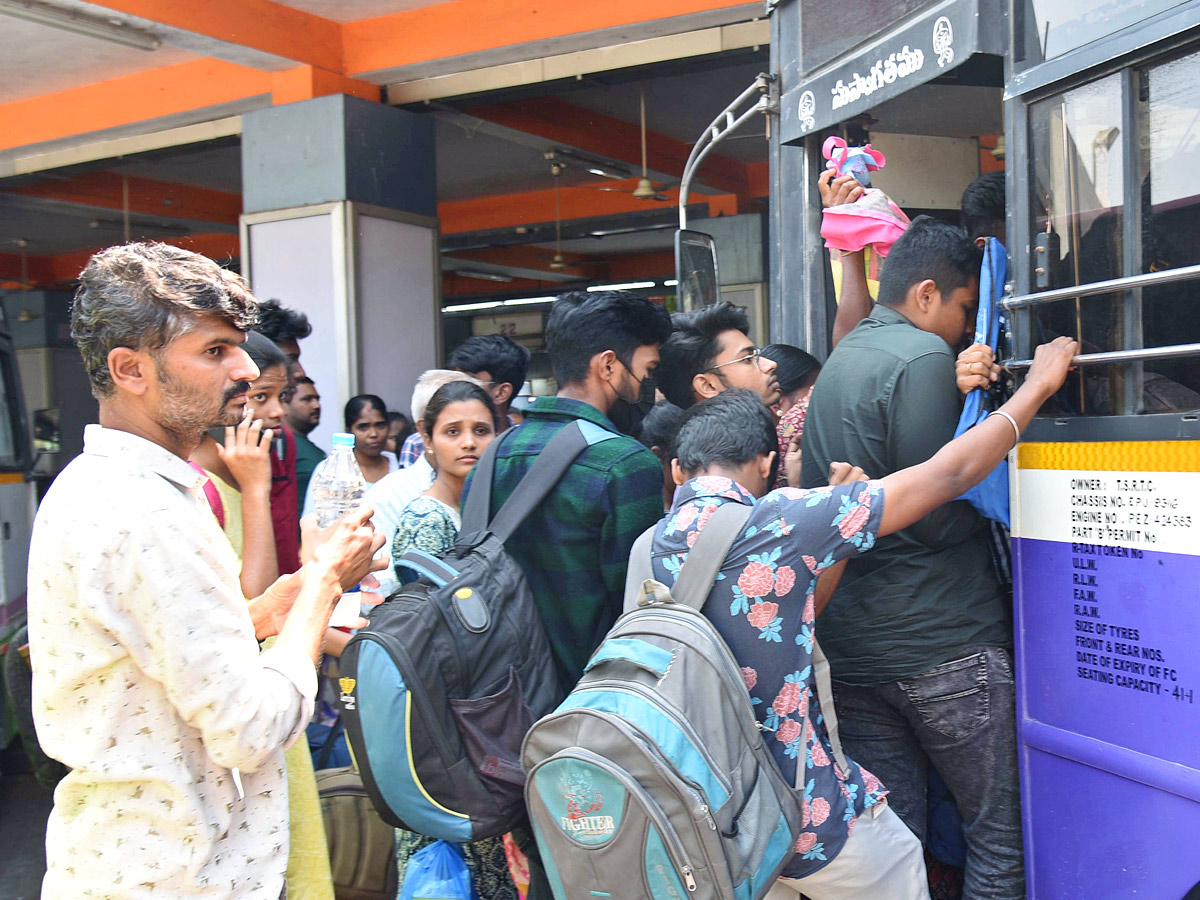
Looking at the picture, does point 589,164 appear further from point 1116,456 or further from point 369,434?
point 1116,456

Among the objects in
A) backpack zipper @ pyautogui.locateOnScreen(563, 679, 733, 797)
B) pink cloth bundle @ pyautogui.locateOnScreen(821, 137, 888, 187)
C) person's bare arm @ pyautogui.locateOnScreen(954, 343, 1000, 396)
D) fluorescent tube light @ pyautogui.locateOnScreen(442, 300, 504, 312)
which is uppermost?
fluorescent tube light @ pyautogui.locateOnScreen(442, 300, 504, 312)

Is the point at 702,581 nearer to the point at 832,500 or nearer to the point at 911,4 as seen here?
the point at 832,500

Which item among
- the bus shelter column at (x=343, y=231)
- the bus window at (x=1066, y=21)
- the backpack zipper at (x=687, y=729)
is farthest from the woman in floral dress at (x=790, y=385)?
the bus shelter column at (x=343, y=231)

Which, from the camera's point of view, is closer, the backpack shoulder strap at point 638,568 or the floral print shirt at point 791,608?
the floral print shirt at point 791,608

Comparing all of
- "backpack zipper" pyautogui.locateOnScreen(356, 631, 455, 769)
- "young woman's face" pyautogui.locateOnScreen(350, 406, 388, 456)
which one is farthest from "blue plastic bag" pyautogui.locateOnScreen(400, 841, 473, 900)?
"young woman's face" pyautogui.locateOnScreen(350, 406, 388, 456)

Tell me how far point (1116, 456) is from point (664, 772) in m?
1.07

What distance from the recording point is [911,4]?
265 cm

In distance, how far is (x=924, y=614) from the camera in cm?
247

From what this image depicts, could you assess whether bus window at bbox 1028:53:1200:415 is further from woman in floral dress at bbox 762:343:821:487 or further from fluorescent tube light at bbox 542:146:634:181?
fluorescent tube light at bbox 542:146:634:181

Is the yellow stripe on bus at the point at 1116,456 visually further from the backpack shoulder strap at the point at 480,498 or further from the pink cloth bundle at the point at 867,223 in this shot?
the backpack shoulder strap at the point at 480,498

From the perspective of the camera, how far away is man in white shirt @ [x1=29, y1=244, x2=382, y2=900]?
5.25 feet

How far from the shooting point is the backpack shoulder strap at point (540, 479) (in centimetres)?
256

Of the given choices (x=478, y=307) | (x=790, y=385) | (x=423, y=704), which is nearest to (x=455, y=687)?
(x=423, y=704)

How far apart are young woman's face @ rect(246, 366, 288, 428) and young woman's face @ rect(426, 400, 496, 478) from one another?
51 cm
